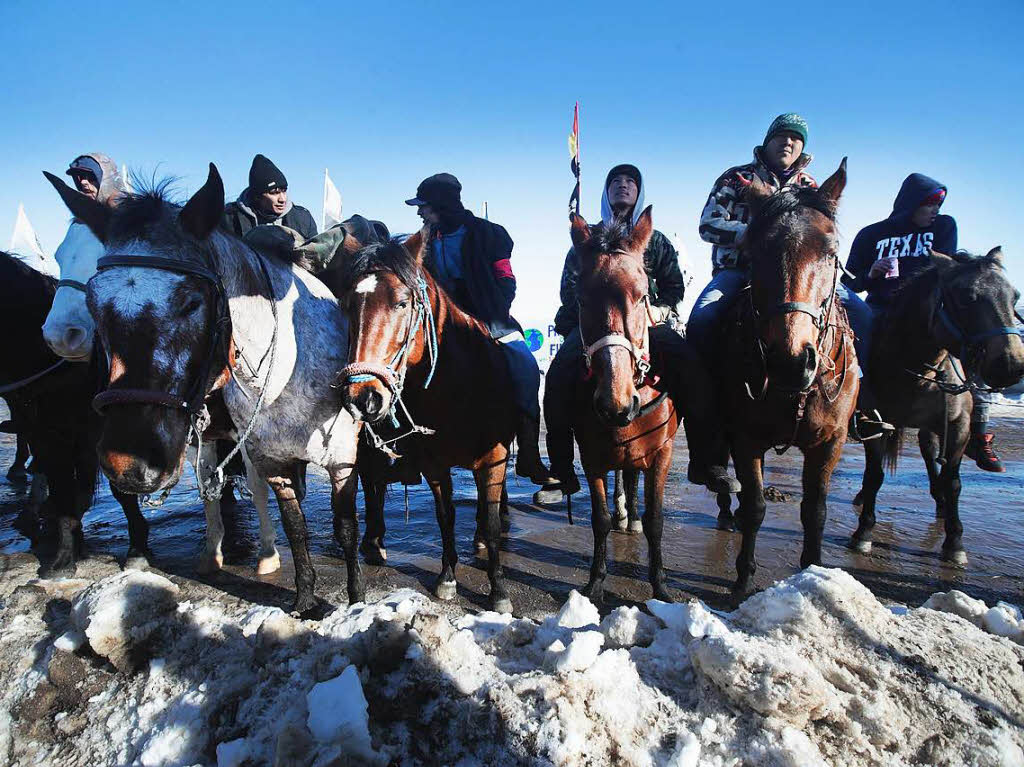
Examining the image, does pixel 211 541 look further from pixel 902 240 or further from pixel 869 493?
pixel 902 240

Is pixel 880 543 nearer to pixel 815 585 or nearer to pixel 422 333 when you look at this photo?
pixel 815 585

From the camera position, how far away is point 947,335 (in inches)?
167

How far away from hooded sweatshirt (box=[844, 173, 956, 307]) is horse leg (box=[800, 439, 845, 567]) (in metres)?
2.62

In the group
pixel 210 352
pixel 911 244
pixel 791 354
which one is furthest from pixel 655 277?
pixel 210 352

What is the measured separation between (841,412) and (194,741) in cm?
422

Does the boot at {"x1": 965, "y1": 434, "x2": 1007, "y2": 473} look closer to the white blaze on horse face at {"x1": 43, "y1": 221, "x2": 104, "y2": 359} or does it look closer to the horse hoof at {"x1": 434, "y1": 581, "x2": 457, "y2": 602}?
the horse hoof at {"x1": 434, "y1": 581, "x2": 457, "y2": 602}

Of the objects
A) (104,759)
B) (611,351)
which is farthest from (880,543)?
(104,759)

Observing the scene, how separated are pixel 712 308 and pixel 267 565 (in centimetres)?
476

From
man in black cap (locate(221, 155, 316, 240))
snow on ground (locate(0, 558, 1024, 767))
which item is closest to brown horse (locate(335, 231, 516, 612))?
snow on ground (locate(0, 558, 1024, 767))

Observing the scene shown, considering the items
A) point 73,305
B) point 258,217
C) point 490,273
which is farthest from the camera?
point 258,217

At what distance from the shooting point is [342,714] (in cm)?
164

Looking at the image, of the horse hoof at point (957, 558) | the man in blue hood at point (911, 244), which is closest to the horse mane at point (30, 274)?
the man in blue hood at point (911, 244)

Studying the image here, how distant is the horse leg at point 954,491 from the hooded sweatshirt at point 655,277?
3.01 metres

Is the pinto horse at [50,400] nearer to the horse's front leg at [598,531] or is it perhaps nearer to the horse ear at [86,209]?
the horse ear at [86,209]
